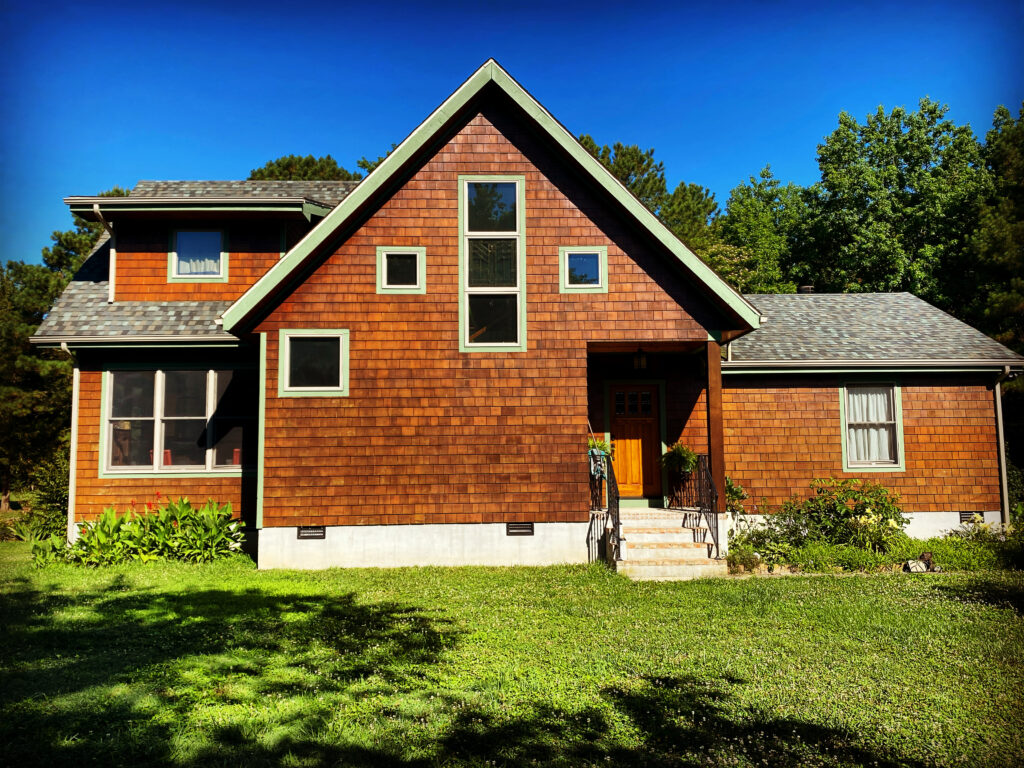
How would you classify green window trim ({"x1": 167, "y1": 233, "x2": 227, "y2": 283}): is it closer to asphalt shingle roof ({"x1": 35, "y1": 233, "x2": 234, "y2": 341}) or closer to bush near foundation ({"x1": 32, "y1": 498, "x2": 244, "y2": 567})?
asphalt shingle roof ({"x1": 35, "y1": 233, "x2": 234, "y2": 341})

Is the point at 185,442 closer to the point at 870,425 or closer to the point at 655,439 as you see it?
the point at 655,439

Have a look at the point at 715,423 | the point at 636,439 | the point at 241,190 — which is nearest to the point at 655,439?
the point at 636,439

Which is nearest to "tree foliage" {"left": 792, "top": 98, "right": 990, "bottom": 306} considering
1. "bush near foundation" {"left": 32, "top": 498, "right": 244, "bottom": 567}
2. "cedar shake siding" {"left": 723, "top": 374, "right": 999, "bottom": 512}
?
"cedar shake siding" {"left": 723, "top": 374, "right": 999, "bottom": 512}

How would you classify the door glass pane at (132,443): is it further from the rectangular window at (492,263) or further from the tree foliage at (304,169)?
the tree foliage at (304,169)

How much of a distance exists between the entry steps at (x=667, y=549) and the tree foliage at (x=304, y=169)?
27.8 metres

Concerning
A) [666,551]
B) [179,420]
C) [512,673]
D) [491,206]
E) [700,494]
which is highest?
[491,206]

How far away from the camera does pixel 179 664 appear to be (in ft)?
20.9

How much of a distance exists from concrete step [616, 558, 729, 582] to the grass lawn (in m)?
0.51

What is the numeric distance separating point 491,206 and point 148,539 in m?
8.35

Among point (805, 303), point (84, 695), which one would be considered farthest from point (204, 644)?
point (805, 303)

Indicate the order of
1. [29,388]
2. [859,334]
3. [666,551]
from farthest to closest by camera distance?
[29,388], [859,334], [666,551]

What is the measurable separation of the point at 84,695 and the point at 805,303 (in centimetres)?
1644

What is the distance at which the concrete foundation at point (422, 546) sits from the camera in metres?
11.4

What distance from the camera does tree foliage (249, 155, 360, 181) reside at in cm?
3447
